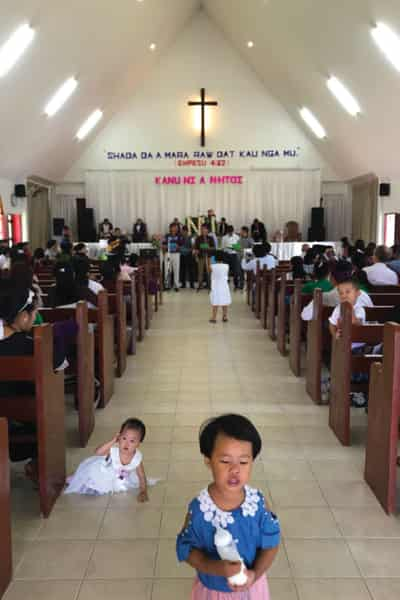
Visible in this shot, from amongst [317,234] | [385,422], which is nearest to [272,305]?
[385,422]

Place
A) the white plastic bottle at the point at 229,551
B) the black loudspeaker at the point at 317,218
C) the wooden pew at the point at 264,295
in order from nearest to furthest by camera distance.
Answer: the white plastic bottle at the point at 229,551
the wooden pew at the point at 264,295
the black loudspeaker at the point at 317,218

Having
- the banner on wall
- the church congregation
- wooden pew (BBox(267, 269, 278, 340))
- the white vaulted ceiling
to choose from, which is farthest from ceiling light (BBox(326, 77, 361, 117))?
the banner on wall

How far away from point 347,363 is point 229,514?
7.65ft

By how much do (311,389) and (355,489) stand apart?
1.66 meters

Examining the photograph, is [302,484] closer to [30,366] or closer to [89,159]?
[30,366]

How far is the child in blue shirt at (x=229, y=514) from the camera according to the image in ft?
4.88

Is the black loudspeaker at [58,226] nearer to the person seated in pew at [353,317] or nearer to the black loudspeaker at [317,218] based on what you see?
the black loudspeaker at [317,218]

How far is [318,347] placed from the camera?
14.9ft

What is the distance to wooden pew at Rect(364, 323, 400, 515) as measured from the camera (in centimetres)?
275

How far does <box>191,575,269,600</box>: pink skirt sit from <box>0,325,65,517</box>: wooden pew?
1383mm

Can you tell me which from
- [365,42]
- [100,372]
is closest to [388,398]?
[100,372]

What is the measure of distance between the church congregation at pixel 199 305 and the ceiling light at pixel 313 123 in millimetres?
86

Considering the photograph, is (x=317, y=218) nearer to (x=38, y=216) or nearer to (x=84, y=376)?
(x=38, y=216)

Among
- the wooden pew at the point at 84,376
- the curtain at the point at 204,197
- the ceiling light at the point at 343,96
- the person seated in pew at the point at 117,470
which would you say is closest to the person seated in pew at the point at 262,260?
the ceiling light at the point at 343,96
